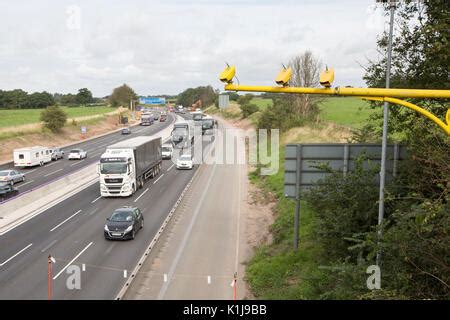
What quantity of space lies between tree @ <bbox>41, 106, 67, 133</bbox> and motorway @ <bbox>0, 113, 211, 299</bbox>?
148 ft

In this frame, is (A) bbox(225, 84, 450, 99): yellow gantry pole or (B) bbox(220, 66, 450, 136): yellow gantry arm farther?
(B) bbox(220, 66, 450, 136): yellow gantry arm

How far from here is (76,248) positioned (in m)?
21.6

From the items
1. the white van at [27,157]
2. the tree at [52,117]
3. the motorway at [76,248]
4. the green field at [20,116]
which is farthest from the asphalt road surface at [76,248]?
the green field at [20,116]

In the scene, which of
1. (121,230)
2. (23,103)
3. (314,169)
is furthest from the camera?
(23,103)

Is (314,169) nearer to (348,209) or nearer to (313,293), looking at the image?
(348,209)

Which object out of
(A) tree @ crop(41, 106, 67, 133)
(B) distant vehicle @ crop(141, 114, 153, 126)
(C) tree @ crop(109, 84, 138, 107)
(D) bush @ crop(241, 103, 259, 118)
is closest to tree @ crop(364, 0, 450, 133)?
(A) tree @ crop(41, 106, 67, 133)

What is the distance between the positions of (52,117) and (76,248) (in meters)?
57.1

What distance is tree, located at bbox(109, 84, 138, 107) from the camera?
182750 millimetres

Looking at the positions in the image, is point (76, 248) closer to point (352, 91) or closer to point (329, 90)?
point (329, 90)

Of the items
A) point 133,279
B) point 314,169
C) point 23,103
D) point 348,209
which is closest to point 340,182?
point 348,209

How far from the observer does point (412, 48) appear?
1805cm

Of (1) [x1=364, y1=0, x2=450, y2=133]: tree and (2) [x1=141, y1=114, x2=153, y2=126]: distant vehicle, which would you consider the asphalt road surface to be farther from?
(2) [x1=141, y1=114, x2=153, y2=126]: distant vehicle

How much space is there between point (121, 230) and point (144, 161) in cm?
1434

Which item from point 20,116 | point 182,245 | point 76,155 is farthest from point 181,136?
point 20,116
